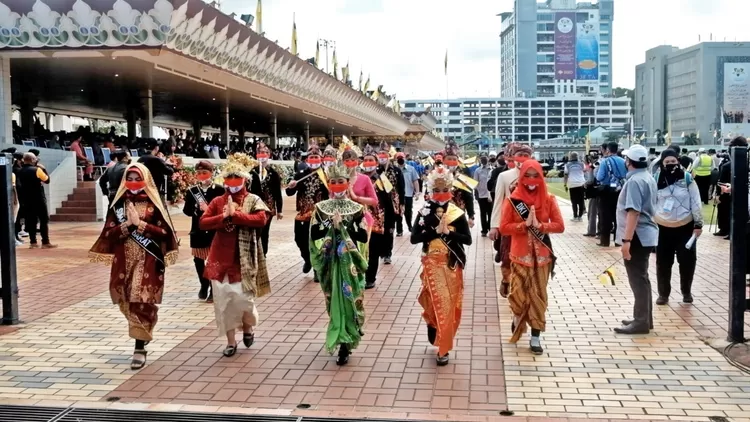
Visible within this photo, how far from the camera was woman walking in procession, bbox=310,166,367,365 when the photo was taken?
19.6ft

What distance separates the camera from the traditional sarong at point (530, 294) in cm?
630

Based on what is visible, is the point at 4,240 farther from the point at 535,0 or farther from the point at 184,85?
the point at 535,0

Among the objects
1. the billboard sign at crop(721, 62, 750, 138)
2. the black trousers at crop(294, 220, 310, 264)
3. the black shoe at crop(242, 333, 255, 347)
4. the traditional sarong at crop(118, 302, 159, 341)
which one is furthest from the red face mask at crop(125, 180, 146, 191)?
the billboard sign at crop(721, 62, 750, 138)

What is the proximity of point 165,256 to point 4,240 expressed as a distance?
2332mm

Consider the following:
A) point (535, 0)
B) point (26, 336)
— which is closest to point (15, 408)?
point (26, 336)

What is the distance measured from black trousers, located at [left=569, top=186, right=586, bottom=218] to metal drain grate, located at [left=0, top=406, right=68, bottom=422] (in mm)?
14369

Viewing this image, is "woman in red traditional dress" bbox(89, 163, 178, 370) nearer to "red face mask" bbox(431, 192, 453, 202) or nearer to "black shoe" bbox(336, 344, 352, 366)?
"black shoe" bbox(336, 344, 352, 366)

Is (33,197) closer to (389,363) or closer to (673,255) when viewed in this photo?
(389,363)

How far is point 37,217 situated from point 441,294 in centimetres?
1004

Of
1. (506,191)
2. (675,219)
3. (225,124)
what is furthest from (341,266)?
(225,124)

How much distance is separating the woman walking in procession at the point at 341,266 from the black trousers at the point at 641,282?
260cm

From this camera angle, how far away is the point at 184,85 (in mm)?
25969

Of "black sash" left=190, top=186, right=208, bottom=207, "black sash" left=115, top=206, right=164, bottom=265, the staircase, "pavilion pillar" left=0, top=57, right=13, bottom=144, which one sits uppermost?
"pavilion pillar" left=0, top=57, right=13, bottom=144

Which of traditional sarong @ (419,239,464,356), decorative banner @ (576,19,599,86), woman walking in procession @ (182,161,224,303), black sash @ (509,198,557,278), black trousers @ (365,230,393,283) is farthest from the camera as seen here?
decorative banner @ (576,19,599,86)
